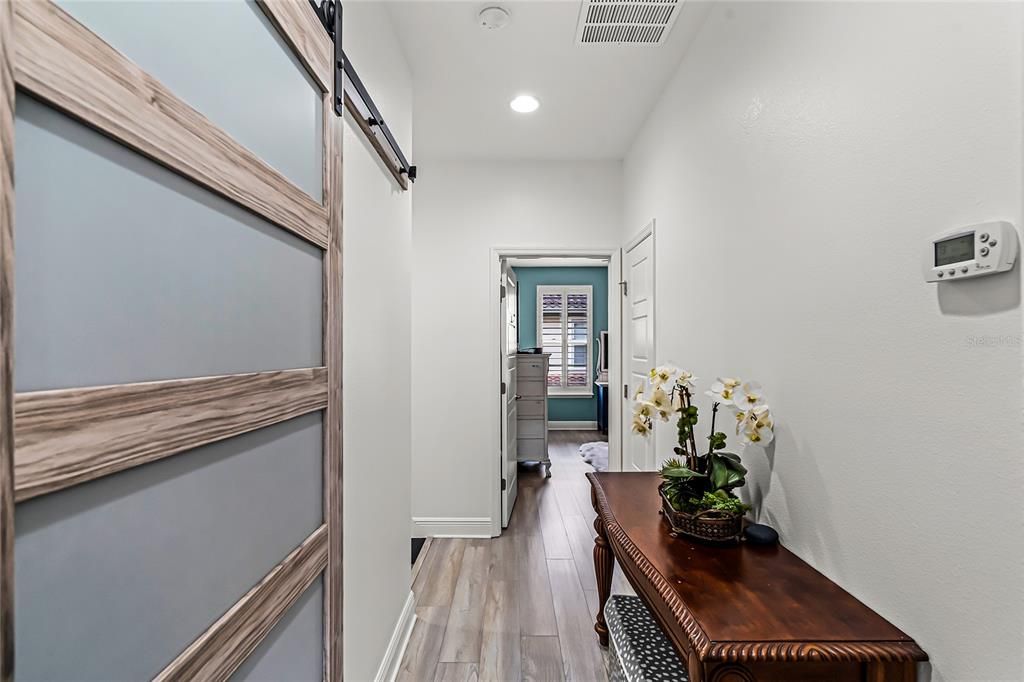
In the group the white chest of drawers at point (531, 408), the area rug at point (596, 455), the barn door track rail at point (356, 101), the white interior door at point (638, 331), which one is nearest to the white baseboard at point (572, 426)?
the area rug at point (596, 455)

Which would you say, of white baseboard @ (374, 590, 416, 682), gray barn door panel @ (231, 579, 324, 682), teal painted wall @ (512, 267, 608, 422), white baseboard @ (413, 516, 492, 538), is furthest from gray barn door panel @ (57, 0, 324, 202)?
teal painted wall @ (512, 267, 608, 422)

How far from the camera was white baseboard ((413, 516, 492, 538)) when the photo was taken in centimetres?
380

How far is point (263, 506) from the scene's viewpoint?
2.90 ft

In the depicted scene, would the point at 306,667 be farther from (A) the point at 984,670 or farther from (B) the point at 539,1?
(B) the point at 539,1

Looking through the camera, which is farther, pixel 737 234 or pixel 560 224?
pixel 560 224

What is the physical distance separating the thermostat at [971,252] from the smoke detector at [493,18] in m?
1.80

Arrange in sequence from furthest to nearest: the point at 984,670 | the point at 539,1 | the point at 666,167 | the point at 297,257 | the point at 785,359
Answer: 1. the point at 666,167
2. the point at 539,1
3. the point at 785,359
4. the point at 297,257
5. the point at 984,670

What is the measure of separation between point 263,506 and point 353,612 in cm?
94

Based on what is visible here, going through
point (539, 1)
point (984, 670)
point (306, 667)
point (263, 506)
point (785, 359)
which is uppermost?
point (539, 1)

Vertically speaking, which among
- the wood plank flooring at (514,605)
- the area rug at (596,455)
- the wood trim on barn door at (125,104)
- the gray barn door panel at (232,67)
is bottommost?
the wood plank flooring at (514,605)

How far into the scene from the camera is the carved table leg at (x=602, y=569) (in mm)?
2283

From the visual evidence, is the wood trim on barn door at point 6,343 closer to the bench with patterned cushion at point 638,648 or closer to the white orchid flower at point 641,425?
the bench with patterned cushion at point 638,648

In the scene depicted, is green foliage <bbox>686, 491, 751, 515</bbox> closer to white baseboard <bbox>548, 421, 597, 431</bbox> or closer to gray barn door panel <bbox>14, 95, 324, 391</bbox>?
gray barn door panel <bbox>14, 95, 324, 391</bbox>

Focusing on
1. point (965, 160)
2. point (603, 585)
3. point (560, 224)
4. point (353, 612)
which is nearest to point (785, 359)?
point (965, 160)
